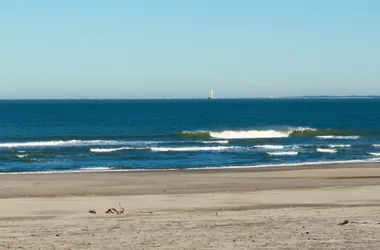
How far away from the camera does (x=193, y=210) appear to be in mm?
17156

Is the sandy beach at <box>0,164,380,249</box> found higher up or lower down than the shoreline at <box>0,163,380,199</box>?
higher up

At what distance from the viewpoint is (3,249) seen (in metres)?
11.2

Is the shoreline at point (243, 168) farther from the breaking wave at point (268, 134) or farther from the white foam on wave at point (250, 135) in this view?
the white foam on wave at point (250, 135)

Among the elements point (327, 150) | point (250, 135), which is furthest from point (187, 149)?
point (250, 135)

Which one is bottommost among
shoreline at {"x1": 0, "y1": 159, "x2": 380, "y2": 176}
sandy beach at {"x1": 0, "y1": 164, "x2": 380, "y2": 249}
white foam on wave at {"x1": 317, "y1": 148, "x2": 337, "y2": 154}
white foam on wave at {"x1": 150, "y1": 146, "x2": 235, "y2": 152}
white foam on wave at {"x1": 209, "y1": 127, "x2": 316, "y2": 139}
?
white foam on wave at {"x1": 209, "y1": 127, "x2": 316, "y2": 139}

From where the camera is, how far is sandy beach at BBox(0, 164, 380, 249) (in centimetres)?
1171

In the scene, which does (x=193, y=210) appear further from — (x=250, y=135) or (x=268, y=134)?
A: (x=268, y=134)

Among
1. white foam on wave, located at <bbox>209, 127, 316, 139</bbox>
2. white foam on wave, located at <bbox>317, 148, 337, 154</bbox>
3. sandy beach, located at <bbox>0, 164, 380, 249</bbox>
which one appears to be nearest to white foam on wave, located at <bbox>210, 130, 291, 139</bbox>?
white foam on wave, located at <bbox>209, 127, 316, 139</bbox>

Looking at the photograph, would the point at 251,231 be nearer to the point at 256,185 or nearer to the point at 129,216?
the point at 129,216

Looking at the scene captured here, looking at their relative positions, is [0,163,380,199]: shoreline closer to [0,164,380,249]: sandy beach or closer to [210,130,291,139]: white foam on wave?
[0,164,380,249]: sandy beach

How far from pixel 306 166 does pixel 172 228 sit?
2204 centimetres

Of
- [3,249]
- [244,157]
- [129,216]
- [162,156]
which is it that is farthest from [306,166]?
[3,249]

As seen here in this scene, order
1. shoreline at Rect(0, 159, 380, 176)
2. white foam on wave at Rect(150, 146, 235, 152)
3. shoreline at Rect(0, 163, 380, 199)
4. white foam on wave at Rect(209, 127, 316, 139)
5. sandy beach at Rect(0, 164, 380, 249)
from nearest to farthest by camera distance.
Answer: sandy beach at Rect(0, 164, 380, 249) < shoreline at Rect(0, 163, 380, 199) < shoreline at Rect(0, 159, 380, 176) < white foam on wave at Rect(150, 146, 235, 152) < white foam on wave at Rect(209, 127, 316, 139)

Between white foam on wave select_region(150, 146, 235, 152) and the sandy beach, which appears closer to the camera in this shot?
the sandy beach
